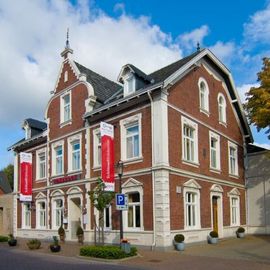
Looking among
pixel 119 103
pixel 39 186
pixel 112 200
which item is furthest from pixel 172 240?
pixel 39 186

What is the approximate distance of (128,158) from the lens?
23.3 m

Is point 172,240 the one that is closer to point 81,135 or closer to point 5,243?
point 81,135

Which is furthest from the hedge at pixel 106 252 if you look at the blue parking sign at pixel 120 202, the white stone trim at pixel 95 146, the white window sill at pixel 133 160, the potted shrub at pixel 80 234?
the white stone trim at pixel 95 146

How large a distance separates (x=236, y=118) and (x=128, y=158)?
11.7m

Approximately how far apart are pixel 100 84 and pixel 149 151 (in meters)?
8.62

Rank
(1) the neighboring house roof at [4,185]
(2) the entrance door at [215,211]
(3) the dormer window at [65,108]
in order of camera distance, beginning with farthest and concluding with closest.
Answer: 1. (1) the neighboring house roof at [4,185]
2. (3) the dormer window at [65,108]
3. (2) the entrance door at [215,211]

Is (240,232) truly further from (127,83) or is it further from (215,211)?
(127,83)

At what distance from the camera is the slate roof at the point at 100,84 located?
89.6ft

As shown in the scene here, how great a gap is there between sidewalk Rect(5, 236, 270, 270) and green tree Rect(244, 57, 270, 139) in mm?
7169

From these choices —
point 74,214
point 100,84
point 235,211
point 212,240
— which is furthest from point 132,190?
point 235,211

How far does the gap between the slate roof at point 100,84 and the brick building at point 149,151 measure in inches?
4.3

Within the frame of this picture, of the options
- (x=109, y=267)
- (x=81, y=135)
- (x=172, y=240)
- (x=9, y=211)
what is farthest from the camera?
(x=9, y=211)

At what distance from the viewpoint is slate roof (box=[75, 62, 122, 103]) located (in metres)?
27.3

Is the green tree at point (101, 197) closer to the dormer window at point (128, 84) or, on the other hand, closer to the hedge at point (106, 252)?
the hedge at point (106, 252)
